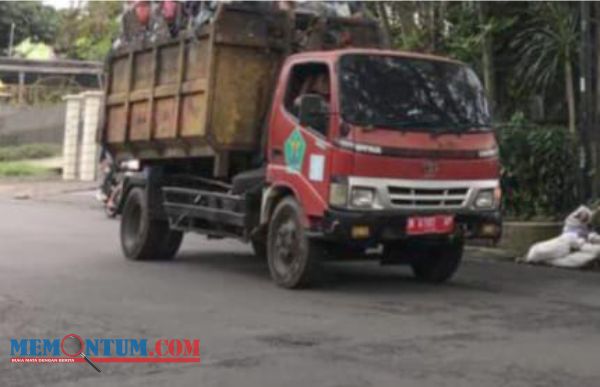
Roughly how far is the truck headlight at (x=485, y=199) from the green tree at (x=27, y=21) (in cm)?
5083

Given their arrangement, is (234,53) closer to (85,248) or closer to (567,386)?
(85,248)

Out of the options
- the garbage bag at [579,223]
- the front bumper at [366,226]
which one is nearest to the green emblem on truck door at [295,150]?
the front bumper at [366,226]

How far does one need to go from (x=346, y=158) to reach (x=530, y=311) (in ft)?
7.04

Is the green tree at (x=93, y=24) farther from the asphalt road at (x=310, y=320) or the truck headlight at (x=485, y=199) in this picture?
the truck headlight at (x=485, y=199)

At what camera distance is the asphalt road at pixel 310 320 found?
6.57 m

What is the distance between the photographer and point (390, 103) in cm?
1005

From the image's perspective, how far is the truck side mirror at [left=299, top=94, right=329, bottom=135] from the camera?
9.88 m

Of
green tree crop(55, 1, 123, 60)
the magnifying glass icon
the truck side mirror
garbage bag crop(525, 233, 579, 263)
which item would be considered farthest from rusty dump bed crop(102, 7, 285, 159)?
green tree crop(55, 1, 123, 60)

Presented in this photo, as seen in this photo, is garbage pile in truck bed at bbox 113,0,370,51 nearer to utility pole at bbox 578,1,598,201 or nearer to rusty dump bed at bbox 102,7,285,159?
rusty dump bed at bbox 102,7,285,159

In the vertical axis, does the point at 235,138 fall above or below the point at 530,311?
above

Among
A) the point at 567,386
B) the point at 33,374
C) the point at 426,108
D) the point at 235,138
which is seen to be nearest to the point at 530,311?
Answer: the point at 426,108

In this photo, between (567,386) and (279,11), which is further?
(279,11)

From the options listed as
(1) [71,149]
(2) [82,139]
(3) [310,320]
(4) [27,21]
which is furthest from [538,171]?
(4) [27,21]

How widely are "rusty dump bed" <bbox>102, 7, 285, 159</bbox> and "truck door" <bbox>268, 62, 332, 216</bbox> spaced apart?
57 centimetres
